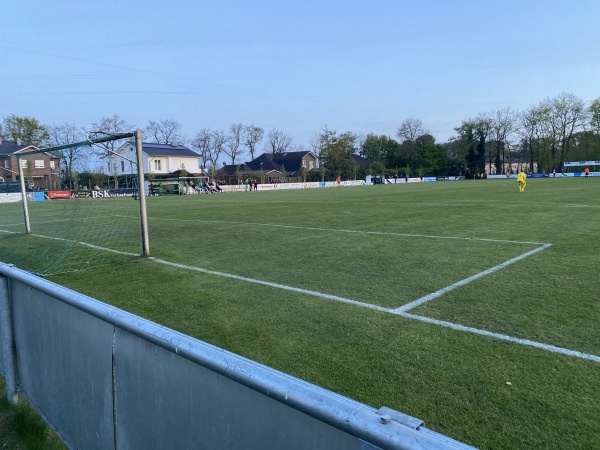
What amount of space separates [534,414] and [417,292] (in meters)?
3.06

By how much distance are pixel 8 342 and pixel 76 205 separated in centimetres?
867

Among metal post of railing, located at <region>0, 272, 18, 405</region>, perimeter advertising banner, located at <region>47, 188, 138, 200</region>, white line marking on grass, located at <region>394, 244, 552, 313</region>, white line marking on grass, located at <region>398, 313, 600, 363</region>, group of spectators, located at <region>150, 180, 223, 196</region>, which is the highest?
perimeter advertising banner, located at <region>47, 188, 138, 200</region>

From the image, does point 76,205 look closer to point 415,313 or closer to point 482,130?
point 415,313

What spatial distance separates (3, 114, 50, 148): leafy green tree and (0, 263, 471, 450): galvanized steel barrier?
72246 mm

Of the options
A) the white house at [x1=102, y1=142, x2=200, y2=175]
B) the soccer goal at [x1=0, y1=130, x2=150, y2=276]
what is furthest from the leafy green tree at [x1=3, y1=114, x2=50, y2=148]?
the soccer goal at [x1=0, y1=130, x2=150, y2=276]

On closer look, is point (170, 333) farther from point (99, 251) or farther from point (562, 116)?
point (562, 116)

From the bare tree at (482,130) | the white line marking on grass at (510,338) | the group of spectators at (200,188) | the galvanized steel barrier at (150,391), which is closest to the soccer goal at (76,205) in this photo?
the galvanized steel barrier at (150,391)

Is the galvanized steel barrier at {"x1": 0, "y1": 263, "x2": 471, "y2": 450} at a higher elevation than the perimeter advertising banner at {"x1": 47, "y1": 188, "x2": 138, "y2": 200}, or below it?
below

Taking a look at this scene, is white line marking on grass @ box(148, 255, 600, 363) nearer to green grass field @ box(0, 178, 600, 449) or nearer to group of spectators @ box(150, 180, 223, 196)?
green grass field @ box(0, 178, 600, 449)

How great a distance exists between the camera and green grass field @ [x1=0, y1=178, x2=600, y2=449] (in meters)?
3.24

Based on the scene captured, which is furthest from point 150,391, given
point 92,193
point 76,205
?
point 76,205

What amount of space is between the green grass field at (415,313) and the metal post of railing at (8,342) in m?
1.79

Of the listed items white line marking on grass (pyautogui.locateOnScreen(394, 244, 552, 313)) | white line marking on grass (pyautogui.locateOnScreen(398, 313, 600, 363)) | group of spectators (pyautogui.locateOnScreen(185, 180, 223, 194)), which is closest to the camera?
white line marking on grass (pyautogui.locateOnScreen(398, 313, 600, 363))

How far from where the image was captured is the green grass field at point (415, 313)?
3.24m
